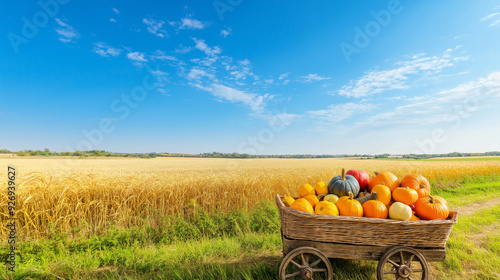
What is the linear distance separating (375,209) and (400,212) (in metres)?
0.27

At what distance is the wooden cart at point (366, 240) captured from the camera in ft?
8.61

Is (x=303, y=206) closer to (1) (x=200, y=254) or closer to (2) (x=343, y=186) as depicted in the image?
(2) (x=343, y=186)

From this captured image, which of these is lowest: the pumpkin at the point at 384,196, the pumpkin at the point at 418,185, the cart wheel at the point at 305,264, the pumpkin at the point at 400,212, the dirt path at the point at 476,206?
the dirt path at the point at 476,206

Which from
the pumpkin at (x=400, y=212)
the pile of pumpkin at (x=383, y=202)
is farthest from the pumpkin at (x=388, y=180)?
the pumpkin at (x=400, y=212)

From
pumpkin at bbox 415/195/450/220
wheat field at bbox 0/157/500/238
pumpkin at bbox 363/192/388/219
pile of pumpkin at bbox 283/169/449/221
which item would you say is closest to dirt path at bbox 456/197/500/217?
pile of pumpkin at bbox 283/169/449/221

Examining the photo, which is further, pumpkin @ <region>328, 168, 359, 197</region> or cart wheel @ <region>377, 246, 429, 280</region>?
pumpkin @ <region>328, 168, 359, 197</region>

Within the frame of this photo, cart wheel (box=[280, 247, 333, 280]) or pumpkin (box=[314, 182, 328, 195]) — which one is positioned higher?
pumpkin (box=[314, 182, 328, 195])

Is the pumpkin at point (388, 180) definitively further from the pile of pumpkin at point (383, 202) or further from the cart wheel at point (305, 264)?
the cart wheel at point (305, 264)

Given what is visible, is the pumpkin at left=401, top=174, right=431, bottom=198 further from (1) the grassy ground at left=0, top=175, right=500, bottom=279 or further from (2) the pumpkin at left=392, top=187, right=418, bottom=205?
(1) the grassy ground at left=0, top=175, right=500, bottom=279

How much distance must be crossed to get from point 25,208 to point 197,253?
4173 mm

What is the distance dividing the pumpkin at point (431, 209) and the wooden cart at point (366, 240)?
6.5 inches

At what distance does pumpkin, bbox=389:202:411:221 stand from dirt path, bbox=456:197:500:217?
5751 millimetres

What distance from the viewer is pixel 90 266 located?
3.58 meters

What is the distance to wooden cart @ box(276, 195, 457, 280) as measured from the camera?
2.62 metres
